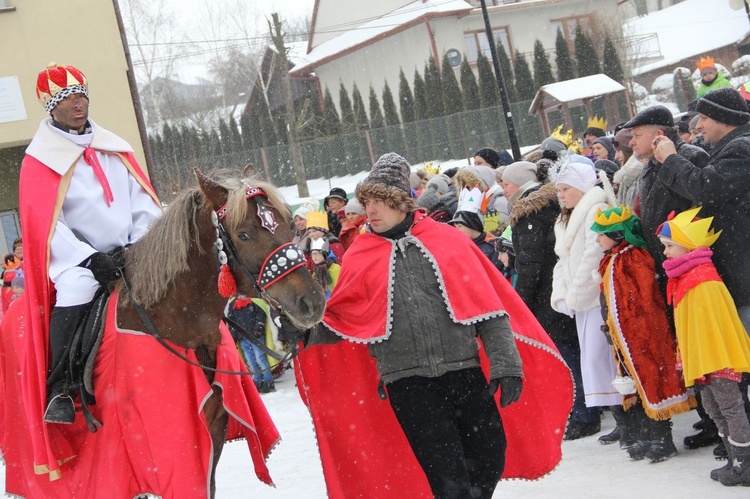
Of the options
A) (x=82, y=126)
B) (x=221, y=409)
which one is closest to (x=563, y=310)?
(x=221, y=409)

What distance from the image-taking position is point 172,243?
4.02m

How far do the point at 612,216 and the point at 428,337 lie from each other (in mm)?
2082

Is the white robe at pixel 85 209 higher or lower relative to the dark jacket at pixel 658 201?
higher

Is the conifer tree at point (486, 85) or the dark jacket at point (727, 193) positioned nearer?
the dark jacket at point (727, 193)

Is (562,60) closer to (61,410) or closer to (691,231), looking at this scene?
(691,231)

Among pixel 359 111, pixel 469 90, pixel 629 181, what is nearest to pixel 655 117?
pixel 629 181

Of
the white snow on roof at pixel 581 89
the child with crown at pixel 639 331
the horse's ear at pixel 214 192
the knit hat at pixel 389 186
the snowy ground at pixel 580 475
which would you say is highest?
the white snow on roof at pixel 581 89

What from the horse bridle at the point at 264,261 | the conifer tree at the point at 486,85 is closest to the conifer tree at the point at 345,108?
the conifer tree at the point at 486,85

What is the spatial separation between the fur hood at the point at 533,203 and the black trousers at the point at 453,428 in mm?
2627

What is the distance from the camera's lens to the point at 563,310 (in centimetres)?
615

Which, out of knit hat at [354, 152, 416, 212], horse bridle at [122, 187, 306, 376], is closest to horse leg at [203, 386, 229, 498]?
horse bridle at [122, 187, 306, 376]

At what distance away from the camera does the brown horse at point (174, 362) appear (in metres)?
3.86

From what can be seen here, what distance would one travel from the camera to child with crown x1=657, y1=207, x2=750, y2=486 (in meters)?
4.76

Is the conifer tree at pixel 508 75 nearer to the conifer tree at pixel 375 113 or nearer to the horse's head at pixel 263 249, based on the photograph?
the conifer tree at pixel 375 113
